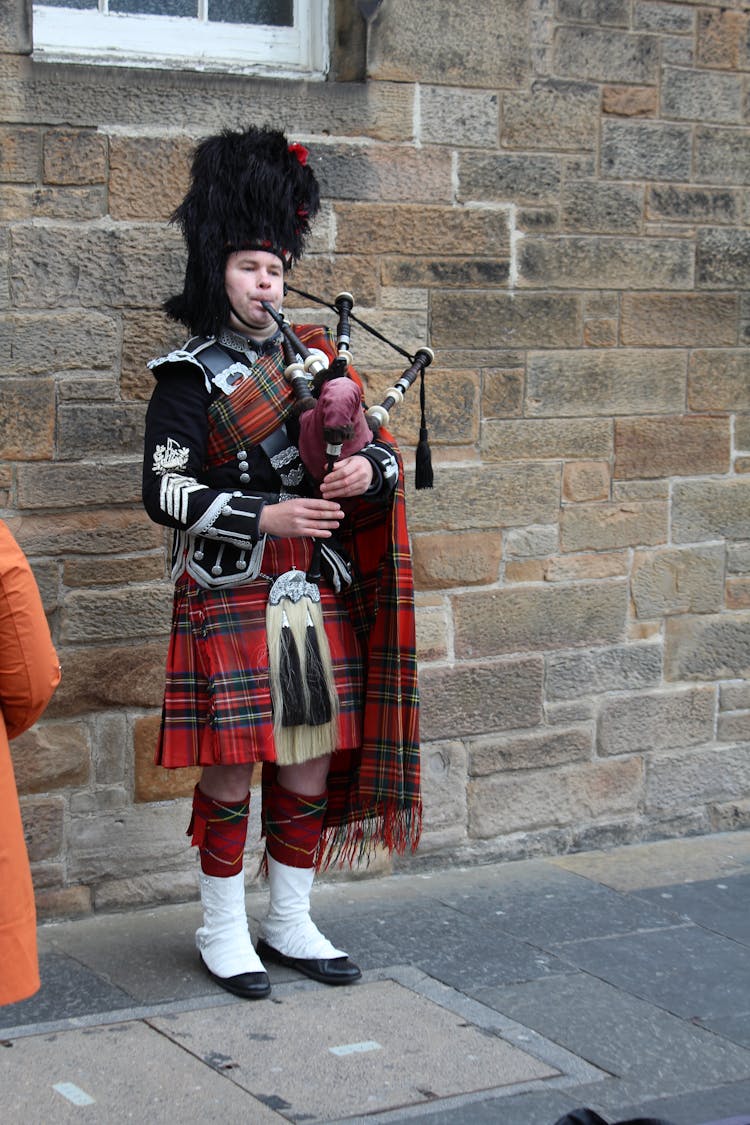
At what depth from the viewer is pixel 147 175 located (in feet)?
13.8

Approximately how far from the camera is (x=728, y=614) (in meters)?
5.23

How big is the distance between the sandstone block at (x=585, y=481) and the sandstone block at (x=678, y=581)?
0.85 feet

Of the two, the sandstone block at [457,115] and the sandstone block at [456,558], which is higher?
the sandstone block at [457,115]

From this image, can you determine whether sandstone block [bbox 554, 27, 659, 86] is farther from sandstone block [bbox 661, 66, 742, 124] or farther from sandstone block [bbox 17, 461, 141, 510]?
sandstone block [bbox 17, 461, 141, 510]

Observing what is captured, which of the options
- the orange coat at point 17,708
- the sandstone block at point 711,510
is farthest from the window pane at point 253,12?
the orange coat at point 17,708

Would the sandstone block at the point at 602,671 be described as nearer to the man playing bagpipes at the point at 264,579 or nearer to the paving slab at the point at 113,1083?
the man playing bagpipes at the point at 264,579

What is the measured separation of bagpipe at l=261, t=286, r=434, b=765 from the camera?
139 inches

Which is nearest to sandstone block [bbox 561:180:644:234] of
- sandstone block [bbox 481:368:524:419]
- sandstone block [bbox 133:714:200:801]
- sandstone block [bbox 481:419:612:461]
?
sandstone block [bbox 481:368:524:419]

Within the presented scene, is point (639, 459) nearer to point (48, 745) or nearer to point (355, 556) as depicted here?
point (355, 556)

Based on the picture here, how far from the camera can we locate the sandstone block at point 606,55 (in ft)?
15.6

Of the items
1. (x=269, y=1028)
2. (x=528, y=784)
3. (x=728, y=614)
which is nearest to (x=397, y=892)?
(x=528, y=784)

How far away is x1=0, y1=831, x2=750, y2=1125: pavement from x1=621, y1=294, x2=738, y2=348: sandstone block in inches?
66.9

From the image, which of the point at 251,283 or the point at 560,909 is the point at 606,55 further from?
the point at 560,909

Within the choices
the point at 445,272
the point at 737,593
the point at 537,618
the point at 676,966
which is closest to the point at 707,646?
the point at 737,593
